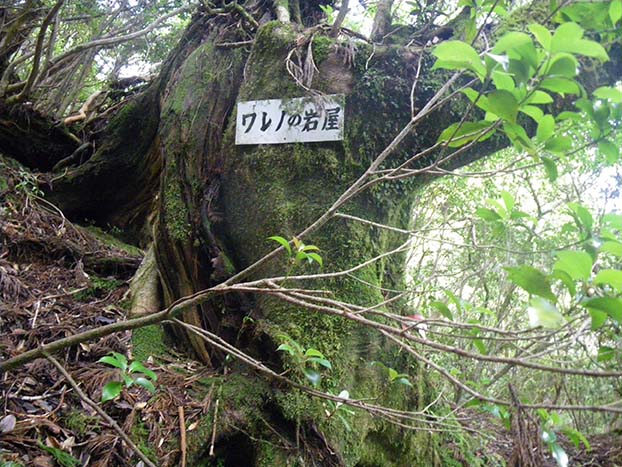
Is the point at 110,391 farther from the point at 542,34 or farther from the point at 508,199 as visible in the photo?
the point at 542,34

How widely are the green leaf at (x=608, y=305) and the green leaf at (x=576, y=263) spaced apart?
49mm

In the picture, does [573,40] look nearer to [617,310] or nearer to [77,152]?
[617,310]

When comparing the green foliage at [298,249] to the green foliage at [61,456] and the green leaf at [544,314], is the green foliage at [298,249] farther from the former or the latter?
the green foliage at [61,456]

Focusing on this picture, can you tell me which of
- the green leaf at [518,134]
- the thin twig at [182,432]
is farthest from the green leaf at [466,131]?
the thin twig at [182,432]

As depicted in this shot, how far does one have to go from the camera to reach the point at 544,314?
89 cm

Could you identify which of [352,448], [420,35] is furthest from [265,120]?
[352,448]

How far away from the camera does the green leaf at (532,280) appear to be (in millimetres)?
973

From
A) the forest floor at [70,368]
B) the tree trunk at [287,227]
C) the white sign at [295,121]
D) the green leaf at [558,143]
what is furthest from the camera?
the white sign at [295,121]

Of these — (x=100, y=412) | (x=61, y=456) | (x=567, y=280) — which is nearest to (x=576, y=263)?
(x=567, y=280)

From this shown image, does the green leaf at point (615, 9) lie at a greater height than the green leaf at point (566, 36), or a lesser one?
greater

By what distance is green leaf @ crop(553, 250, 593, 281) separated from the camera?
3.01 feet

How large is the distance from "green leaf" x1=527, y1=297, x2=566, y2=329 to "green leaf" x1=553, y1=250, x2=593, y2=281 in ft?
0.27

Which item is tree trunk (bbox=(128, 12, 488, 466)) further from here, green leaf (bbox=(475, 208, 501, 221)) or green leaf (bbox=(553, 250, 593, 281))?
green leaf (bbox=(553, 250, 593, 281))

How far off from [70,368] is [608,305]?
88.0 inches
